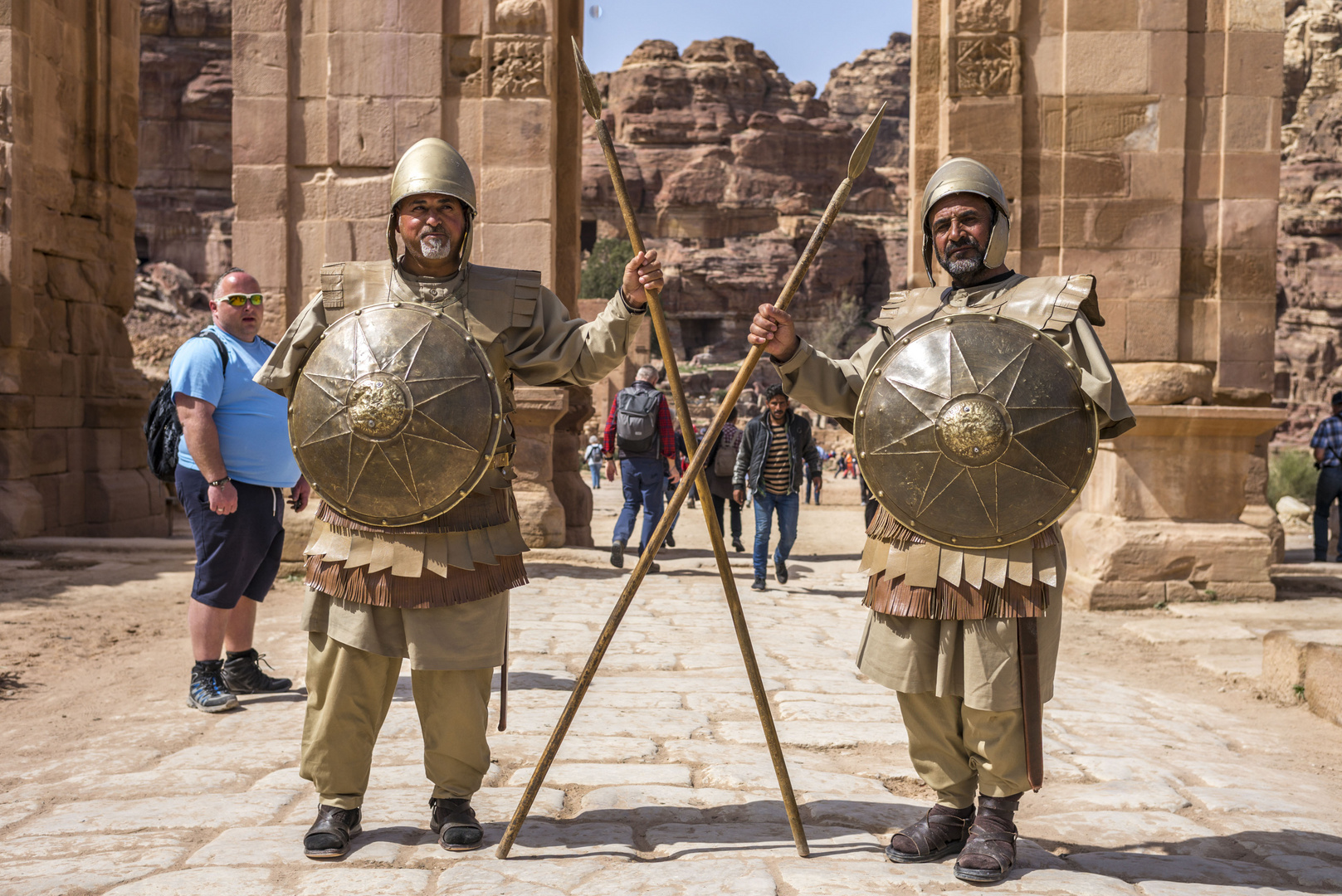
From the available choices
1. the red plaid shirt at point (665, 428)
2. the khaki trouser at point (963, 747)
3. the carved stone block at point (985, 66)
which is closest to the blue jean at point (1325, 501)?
the carved stone block at point (985, 66)

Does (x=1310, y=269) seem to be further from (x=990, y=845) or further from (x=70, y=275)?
(x=990, y=845)

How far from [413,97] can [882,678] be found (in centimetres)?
662

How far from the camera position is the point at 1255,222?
7.75 metres

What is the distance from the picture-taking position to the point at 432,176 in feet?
9.89

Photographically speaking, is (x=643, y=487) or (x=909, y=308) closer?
(x=909, y=308)

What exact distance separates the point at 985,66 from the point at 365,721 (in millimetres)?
6637

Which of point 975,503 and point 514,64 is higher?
point 514,64

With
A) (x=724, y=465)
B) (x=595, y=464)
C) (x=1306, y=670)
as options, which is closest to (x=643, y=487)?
(x=724, y=465)

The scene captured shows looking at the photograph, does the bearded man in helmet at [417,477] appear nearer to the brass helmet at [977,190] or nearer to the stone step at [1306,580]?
the brass helmet at [977,190]

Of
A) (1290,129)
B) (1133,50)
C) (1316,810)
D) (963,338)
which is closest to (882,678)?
(963,338)

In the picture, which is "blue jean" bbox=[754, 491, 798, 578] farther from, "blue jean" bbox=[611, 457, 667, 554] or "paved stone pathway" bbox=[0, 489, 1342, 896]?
"paved stone pathway" bbox=[0, 489, 1342, 896]

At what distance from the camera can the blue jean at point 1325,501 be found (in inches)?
428

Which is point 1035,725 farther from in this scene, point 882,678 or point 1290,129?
point 1290,129

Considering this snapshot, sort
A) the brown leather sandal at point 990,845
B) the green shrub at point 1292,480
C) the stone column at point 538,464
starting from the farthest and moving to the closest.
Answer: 1. the green shrub at point 1292,480
2. the stone column at point 538,464
3. the brown leather sandal at point 990,845
